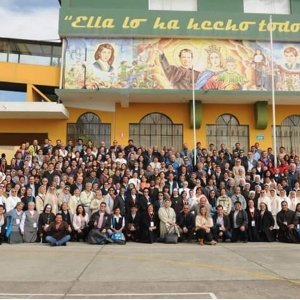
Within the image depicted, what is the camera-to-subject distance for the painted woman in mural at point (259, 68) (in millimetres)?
19500

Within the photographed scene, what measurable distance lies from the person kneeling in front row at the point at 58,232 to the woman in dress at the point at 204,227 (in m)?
3.79

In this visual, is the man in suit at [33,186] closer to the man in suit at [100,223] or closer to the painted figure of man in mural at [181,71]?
the man in suit at [100,223]

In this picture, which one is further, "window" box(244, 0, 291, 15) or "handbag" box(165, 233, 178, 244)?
"window" box(244, 0, 291, 15)

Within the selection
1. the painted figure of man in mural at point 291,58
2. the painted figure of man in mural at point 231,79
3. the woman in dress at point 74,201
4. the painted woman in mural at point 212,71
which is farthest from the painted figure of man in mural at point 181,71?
the woman in dress at point 74,201

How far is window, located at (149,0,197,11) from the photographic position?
→ 67.3 feet

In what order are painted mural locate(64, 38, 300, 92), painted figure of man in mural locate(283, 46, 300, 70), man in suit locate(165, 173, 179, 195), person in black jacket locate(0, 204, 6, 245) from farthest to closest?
painted figure of man in mural locate(283, 46, 300, 70) < painted mural locate(64, 38, 300, 92) < man in suit locate(165, 173, 179, 195) < person in black jacket locate(0, 204, 6, 245)

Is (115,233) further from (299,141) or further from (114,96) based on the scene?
(299,141)

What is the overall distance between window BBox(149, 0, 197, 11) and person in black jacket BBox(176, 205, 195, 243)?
12101 mm

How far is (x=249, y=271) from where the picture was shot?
7285 mm

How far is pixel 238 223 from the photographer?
40.9 ft

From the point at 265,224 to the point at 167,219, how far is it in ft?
10.2

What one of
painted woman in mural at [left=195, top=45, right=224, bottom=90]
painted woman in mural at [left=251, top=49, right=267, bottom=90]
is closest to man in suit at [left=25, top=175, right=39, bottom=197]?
painted woman in mural at [left=195, top=45, right=224, bottom=90]

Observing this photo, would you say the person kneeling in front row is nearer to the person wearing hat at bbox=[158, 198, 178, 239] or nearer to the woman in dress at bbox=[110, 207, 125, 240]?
the woman in dress at bbox=[110, 207, 125, 240]

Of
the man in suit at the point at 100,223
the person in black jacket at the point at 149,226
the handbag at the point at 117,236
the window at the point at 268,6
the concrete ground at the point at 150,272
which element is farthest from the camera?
the window at the point at 268,6
